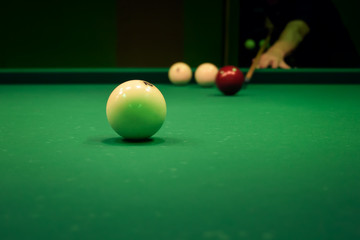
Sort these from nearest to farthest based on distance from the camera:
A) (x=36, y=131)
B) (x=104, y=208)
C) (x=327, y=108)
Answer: (x=104, y=208) < (x=36, y=131) < (x=327, y=108)

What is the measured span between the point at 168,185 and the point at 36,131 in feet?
4.78

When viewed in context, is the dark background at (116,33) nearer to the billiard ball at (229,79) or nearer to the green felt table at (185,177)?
the billiard ball at (229,79)

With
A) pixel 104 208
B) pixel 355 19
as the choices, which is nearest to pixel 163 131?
pixel 104 208

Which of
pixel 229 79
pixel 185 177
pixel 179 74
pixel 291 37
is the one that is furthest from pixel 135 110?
pixel 291 37

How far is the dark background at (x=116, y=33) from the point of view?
1022 cm

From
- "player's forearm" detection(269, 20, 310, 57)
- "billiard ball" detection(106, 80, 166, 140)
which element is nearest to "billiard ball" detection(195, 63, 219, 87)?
"player's forearm" detection(269, 20, 310, 57)

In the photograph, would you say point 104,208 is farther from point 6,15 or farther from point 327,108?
point 6,15

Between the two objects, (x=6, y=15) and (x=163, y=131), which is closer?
(x=163, y=131)

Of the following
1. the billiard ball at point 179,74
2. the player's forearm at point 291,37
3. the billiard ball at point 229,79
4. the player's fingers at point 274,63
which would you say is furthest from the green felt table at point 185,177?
the player's forearm at point 291,37

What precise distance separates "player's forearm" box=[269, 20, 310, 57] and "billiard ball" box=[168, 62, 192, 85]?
2194 mm

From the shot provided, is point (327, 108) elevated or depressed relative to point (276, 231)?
depressed

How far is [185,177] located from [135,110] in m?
0.79

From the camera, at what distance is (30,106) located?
4176 mm

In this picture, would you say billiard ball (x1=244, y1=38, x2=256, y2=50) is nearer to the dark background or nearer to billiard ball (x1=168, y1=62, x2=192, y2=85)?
the dark background
